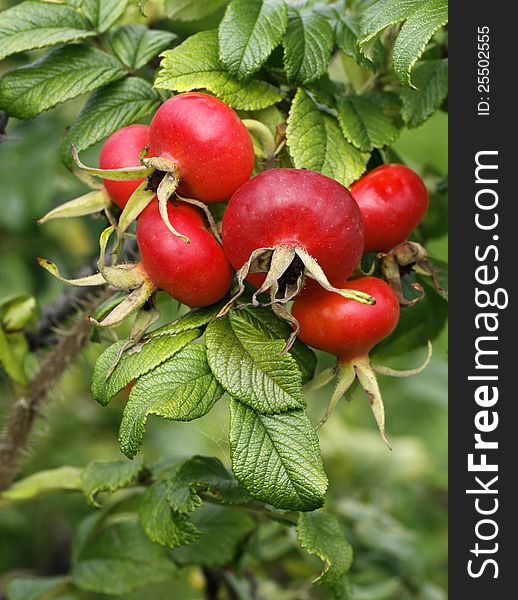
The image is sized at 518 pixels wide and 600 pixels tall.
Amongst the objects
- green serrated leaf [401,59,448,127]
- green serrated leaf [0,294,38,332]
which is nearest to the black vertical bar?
green serrated leaf [401,59,448,127]

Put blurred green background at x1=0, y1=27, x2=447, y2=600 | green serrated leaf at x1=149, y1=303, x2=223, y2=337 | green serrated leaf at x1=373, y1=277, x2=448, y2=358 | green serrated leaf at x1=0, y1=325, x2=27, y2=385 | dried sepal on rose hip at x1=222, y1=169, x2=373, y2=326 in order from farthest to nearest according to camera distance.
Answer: blurred green background at x1=0, y1=27, x2=447, y2=600 < green serrated leaf at x1=0, y1=325, x2=27, y2=385 < green serrated leaf at x1=373, y1=277, x2=448, y2=358 < green serrated leaf at x1=149, y1=303, x2=223, y2=337 < dried sepal on rose hip at x1=222, y1=169, x2=373, y2=326

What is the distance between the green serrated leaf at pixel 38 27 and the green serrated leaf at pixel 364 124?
0.51 m

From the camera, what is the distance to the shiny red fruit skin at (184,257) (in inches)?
51.3

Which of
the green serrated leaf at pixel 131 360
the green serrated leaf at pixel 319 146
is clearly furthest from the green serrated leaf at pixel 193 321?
the green serrated leaf at pixel 319 146

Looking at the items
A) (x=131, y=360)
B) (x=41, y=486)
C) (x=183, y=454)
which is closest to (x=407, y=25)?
(x=131, y=360)

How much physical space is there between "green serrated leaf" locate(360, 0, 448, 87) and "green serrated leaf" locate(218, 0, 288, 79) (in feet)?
0.50

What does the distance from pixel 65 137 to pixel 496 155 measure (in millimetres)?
787

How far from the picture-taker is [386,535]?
2.58 m

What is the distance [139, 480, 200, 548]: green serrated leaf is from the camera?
1.56 metres

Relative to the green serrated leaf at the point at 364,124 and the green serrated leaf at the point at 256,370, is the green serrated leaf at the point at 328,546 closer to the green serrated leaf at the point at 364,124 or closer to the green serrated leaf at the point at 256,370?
the green serrated leaf at the point at 256,370

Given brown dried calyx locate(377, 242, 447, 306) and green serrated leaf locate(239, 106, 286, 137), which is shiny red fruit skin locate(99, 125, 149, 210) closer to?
green serrated leaf locate(239, 106, 286, 137)

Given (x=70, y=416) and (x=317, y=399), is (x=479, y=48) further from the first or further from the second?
(x=317, y=399)

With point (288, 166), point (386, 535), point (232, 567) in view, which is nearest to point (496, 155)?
point (288, 166)

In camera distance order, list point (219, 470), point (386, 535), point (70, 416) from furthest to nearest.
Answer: point (70, 416) → point (386, 535) → point (219, 470)
